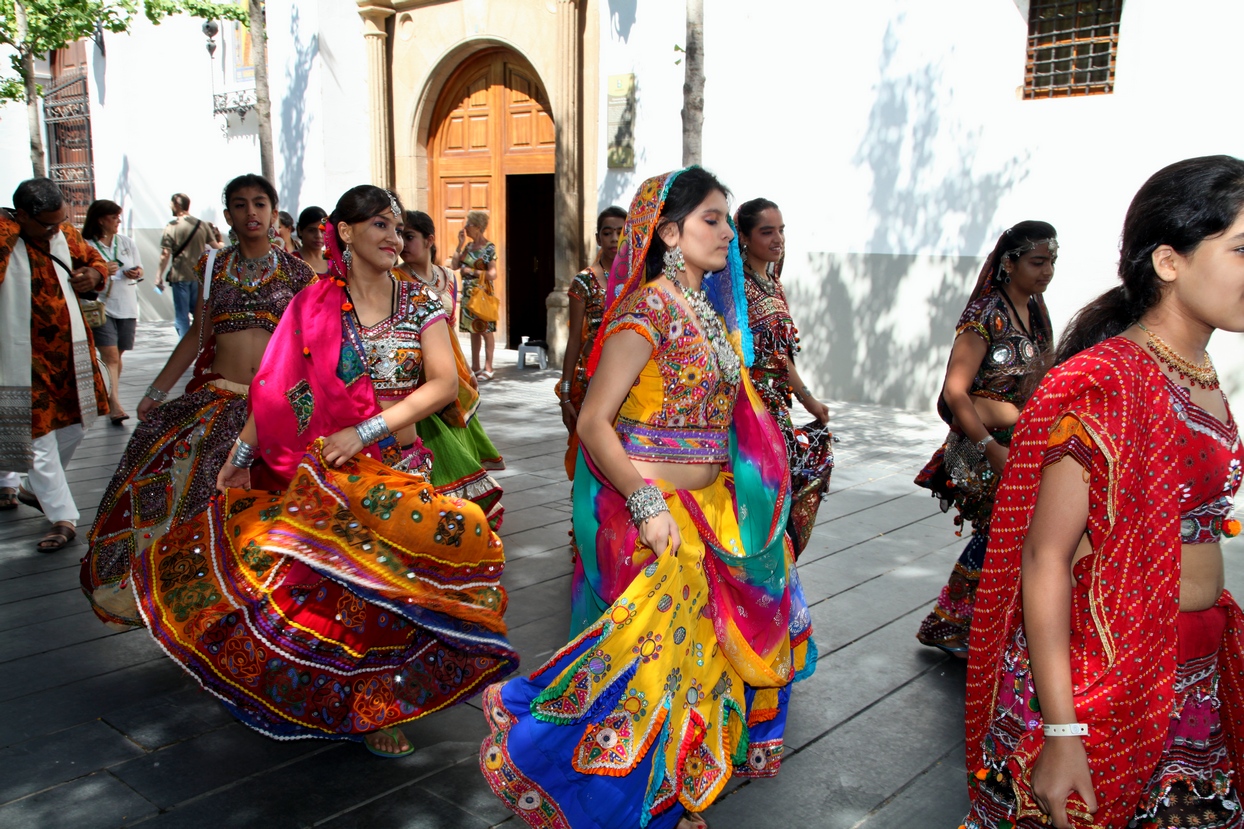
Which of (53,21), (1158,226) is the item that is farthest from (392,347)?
(53,21)

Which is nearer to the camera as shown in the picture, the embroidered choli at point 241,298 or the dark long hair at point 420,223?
A: the embroidered choli at point 241,298

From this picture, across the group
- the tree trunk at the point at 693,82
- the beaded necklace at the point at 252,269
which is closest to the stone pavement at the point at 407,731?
the beaded necklace at the point at 252,269

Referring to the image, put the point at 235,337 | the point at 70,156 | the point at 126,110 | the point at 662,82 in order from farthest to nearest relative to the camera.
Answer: the point at 70,156 → the point at 126,110 → the point at 662,82 → the point at 235,337

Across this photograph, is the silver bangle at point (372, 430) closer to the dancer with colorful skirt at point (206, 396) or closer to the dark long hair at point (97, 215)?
the dancer with colorful skirt at point (206, 396)

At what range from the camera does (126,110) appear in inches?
719

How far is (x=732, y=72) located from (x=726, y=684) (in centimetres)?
865

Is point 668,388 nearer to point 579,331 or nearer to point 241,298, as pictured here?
point 241,298

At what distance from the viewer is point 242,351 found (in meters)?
Result: 4.23

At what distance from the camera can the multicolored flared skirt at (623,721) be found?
2.52 meters

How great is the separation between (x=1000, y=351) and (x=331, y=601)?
253cm

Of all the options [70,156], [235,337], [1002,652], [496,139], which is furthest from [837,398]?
[70,156]

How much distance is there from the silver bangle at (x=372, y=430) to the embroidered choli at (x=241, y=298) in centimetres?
129

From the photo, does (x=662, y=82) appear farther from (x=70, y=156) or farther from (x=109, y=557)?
(x=70, y=156)

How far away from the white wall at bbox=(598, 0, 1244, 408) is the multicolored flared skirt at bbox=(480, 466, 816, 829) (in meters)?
6.39
